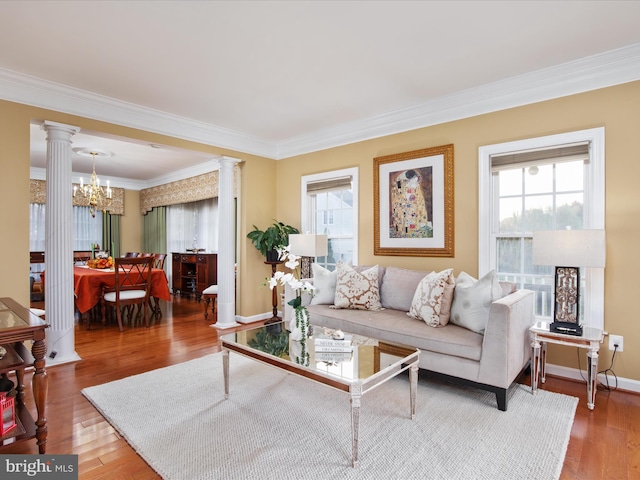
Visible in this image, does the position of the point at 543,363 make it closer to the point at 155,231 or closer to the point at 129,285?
the point at 129,285

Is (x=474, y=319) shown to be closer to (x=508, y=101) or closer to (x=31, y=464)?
(x=508, y=101)

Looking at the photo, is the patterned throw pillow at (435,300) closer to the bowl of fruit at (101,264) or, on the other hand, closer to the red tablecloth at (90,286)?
the red tablecloth at (90,286)

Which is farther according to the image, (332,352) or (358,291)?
(358,291)

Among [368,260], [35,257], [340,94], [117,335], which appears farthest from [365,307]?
[35,257]

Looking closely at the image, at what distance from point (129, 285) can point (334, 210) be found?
10.3 feet

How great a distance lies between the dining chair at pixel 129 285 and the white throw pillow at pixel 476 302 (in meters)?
4.11

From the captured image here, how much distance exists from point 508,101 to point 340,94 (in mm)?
1606

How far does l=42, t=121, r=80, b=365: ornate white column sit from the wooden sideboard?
3216 mm

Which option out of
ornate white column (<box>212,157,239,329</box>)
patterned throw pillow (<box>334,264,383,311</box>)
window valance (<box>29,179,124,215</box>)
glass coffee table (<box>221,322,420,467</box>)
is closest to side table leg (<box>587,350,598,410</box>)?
glass coffee table (<box>221,322,420,467</box>)

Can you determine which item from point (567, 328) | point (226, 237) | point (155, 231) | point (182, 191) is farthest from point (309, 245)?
point (155, 231)

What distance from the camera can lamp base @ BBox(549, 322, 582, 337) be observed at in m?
2.65

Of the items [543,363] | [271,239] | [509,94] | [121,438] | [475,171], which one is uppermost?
[509,94]

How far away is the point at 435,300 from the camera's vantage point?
299 cm

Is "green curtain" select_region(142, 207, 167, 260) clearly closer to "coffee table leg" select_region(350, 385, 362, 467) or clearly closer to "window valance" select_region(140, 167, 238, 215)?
"window valance" select_region(140, 167, 238, 215)
